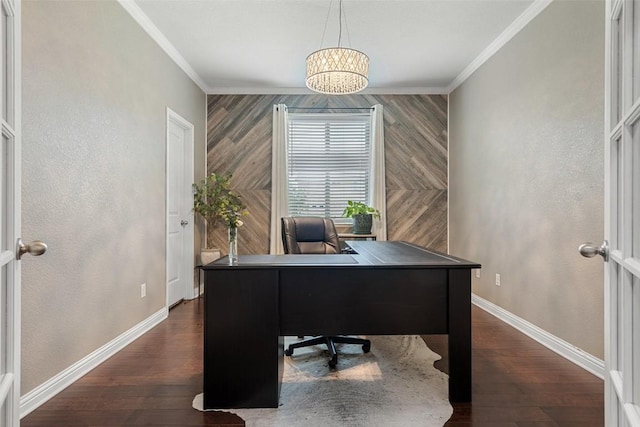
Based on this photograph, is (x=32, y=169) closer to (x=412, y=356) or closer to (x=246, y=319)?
(x=246, y=319)

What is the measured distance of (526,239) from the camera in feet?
10.2

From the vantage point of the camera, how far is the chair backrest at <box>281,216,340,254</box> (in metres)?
3.25

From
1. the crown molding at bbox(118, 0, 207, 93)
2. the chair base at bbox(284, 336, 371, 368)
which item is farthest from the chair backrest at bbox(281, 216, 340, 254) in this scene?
the crown molding at bbox(118, 0, 207, 93)

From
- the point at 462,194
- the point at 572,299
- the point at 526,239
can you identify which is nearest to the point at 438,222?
the point at 462,194

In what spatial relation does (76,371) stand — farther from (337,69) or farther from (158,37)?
(158,37)

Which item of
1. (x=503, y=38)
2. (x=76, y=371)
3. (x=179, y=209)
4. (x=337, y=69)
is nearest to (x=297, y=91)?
(x=179, y=209)

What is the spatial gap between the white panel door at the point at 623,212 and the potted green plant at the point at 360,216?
11.7 feet

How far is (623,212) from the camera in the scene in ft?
2.97

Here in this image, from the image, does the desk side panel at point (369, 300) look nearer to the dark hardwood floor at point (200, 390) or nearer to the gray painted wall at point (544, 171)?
the dark hardwood floor at point (200, 390)

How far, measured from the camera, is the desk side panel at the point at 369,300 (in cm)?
193

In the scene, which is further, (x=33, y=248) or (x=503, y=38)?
(x=503, y=38)

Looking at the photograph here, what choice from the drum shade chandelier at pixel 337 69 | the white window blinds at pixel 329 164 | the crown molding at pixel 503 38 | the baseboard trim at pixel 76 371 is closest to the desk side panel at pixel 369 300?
the baseboard trim at pixel 76 371

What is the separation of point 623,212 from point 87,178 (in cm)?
274

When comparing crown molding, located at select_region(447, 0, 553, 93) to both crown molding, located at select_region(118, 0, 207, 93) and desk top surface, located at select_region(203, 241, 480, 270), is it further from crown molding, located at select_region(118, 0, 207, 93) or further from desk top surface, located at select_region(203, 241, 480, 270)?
crown molding, located at select_region(118, 0, 207, 93)
